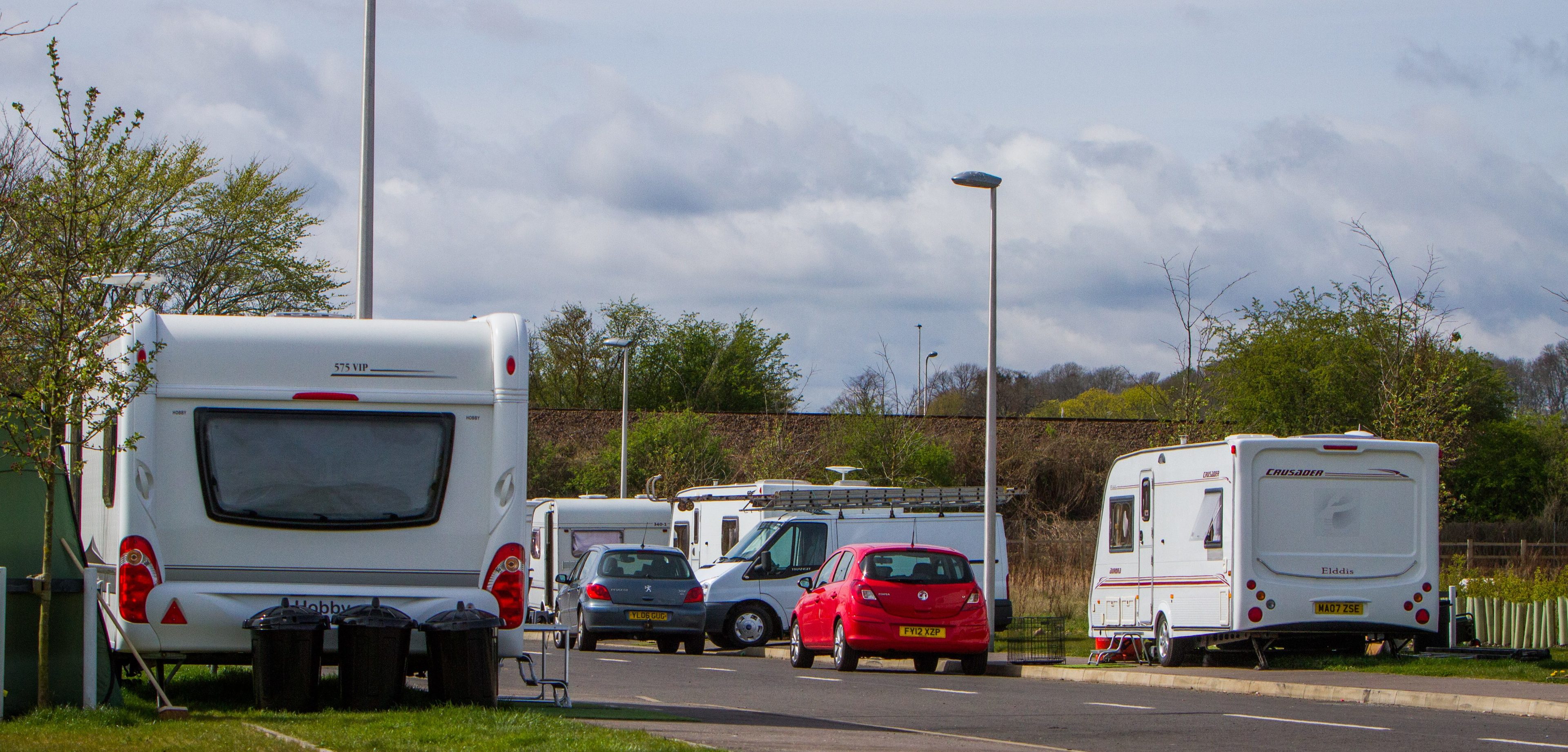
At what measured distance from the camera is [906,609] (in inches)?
767

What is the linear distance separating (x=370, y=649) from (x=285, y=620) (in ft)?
1.93

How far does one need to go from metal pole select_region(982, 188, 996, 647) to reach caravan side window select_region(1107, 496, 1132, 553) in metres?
2.05

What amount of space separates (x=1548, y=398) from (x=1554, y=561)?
62780 millimetres

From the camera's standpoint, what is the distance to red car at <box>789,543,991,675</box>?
765 inches

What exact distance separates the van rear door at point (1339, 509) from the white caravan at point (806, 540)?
24.6ft

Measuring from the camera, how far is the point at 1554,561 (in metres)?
33.3

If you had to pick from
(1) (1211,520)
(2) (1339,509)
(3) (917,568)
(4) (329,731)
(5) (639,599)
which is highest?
(2) (1339,509)

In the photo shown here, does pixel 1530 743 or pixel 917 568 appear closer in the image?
pixel 1530 743

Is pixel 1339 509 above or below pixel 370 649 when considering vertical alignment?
above

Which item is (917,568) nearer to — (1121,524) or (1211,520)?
(1121,524)

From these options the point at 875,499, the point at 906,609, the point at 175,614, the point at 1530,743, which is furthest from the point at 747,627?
the point at 1530,743

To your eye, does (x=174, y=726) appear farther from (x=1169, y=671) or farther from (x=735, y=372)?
(x=735, y=372)

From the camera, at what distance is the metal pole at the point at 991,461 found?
23344mm

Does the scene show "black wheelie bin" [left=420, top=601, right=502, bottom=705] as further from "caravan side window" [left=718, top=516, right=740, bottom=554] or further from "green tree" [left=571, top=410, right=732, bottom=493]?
"green tree" [left=571, top=410, right=732, bottom=493]
